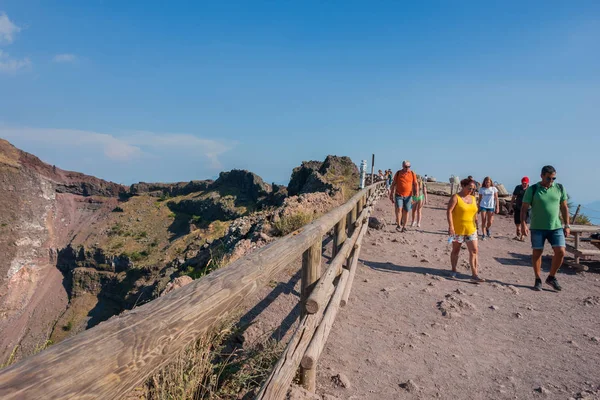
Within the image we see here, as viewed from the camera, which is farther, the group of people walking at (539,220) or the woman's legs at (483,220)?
the woman's legs at (483,220)

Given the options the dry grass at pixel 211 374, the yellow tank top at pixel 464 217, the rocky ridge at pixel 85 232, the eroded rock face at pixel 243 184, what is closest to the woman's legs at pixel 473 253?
the yellow tank top at pixel 464 217

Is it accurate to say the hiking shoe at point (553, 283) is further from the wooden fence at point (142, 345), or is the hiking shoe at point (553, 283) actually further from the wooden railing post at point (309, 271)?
the wooden fence at point (142, 345)

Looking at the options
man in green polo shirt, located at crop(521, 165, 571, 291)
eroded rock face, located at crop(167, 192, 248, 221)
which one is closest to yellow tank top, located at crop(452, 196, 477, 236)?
man in green polo shirt, located at crop(521, 165, 571, 291)

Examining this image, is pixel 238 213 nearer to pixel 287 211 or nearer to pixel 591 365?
pixel 287 211

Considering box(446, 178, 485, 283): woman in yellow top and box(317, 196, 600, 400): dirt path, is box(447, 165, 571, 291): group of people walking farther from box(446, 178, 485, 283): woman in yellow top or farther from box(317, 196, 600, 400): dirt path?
box(317, 196, 600, 400): dirt path

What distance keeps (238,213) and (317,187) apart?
139 feet

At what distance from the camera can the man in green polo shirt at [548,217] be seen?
5535 millimetres

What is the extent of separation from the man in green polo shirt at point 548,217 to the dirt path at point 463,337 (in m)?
0.51

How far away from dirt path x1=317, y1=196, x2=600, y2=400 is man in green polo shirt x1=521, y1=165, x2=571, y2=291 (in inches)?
20.2

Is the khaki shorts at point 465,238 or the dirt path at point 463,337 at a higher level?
the khaki shorts at point 465,238

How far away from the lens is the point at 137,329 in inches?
43.7

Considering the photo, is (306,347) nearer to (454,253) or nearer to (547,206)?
(454,253)

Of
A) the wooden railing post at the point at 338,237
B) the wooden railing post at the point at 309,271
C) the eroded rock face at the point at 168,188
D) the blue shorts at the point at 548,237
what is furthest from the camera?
the eroded rock face at the point at 168,188

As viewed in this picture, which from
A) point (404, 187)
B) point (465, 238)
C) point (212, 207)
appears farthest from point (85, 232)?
point (465, 238)
